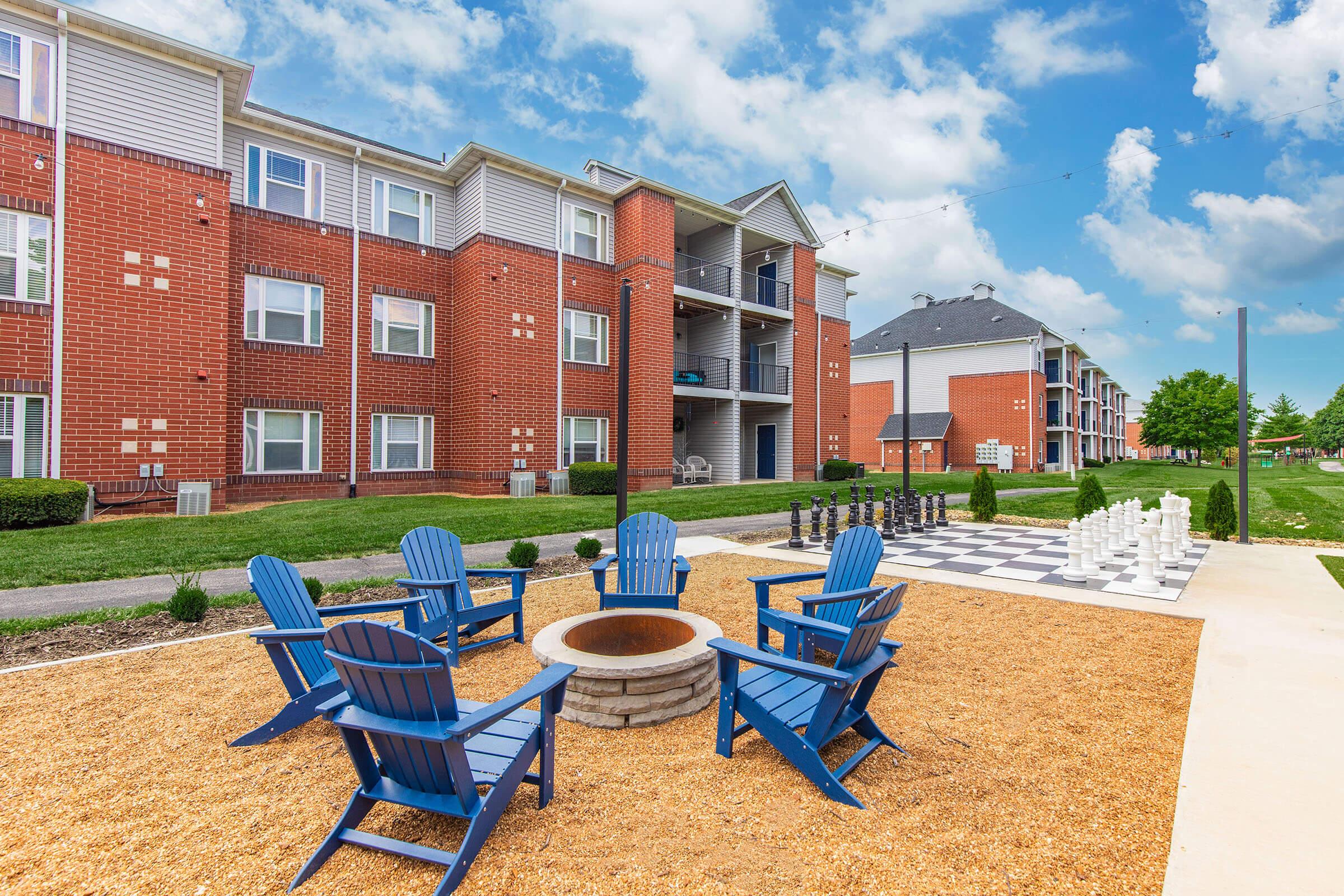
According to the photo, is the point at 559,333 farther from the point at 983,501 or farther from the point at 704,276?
the point at 983,501

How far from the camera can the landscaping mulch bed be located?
4770 mm

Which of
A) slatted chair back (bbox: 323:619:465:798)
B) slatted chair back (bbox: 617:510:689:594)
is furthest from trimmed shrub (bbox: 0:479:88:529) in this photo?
slatted chair back (bbox: 323:619:465:798)

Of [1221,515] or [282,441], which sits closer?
[1221,515]

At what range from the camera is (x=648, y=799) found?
2805 millimetres

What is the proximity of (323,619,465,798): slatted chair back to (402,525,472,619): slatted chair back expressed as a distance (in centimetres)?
255

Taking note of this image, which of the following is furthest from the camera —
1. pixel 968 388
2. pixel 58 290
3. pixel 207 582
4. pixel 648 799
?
pixel 968 388

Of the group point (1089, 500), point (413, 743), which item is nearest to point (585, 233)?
point (1089, 500)

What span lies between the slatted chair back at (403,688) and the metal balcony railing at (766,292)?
74.9ft

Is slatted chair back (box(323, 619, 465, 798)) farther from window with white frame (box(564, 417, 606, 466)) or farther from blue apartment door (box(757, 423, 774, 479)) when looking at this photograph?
blue apartment door (box(757, 423, 774, 479))

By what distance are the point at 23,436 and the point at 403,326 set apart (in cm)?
815

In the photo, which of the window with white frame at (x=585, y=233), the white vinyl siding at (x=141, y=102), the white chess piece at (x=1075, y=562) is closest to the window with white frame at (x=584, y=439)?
the window with white frame at (x=585, y=233)

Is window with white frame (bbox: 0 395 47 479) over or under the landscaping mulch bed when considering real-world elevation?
over

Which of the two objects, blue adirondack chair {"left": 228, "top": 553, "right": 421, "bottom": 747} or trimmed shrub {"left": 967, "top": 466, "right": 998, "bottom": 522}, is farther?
trimmed shrub {"left": 967, "top": 466, "right": 998, "bottom": 522}

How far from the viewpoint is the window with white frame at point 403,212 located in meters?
17.0
